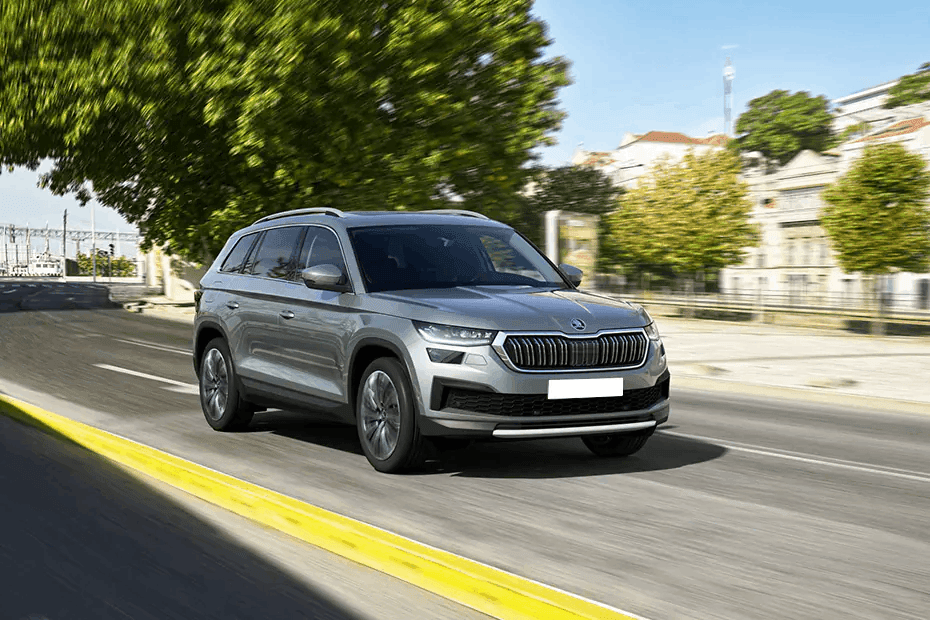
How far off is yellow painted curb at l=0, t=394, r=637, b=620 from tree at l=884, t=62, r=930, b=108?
84075 mm

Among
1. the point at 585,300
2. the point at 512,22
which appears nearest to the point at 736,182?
the point at 512,22

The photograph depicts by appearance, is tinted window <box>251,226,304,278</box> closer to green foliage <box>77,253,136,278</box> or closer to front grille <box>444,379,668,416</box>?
front grille <box>444,379,668,416</box>

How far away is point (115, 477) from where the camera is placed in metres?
6.78

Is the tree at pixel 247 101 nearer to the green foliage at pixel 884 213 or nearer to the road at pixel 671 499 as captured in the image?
the green foliage at pixel 884 213

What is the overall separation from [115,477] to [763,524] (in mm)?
3940

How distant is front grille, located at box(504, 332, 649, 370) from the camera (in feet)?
20.9

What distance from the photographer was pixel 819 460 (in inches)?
307

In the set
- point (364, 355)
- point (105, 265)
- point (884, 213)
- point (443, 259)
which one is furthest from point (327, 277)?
point (105, 265)

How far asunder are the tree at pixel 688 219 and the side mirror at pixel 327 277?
40414 mm

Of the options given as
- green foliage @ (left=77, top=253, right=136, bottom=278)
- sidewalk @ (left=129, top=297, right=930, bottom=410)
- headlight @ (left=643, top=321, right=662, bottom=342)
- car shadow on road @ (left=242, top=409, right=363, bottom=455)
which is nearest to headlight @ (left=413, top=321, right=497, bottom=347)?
headlight @ (left=643, top=321, right=662, bottom=342)

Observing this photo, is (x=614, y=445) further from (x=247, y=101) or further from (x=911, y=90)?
(x=911, y=90)

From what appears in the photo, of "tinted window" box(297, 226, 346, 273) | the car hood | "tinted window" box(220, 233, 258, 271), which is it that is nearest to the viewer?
the car hood

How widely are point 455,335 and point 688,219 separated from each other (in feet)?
142

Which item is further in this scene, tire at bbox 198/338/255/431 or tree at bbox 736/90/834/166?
tree at bbox 736/90/834/166
